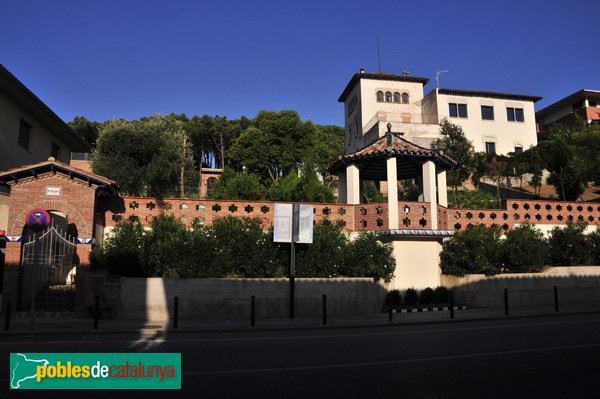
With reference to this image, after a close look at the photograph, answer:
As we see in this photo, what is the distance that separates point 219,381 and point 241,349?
2827 millimetres

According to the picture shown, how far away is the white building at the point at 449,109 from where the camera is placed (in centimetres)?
4622

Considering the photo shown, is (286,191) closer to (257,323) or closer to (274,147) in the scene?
(257,323)

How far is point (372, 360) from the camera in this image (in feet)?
26.1

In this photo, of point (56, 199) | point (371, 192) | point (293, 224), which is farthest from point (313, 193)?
point (56, 199)

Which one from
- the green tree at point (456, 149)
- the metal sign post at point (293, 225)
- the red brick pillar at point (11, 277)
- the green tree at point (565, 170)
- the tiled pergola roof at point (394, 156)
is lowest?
the red brick pillar at point (11, 277)

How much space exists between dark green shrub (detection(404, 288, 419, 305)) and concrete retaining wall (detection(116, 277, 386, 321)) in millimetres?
1855

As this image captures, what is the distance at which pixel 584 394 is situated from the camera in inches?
226

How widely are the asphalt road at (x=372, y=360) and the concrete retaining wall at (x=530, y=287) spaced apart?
4.19m

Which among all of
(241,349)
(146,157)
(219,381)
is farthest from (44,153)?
(219,381)

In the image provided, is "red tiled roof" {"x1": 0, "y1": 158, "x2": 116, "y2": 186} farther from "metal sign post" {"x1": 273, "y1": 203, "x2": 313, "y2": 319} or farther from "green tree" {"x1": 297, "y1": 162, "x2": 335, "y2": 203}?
"green tree" {"x1": 297, "y1": 162, "x2": 335, "y2": 203}

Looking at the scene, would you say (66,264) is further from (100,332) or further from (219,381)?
(219,381)

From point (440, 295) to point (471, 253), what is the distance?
205 cm

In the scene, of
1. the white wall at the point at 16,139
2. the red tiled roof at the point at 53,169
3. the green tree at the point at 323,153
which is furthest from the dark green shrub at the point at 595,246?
the green tree at the point at 323,153

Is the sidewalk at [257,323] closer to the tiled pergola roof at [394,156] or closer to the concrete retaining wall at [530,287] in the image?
the concrete retaining wall at [530,287]
